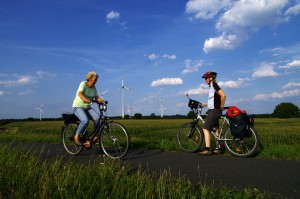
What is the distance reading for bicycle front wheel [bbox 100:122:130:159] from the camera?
7625mm

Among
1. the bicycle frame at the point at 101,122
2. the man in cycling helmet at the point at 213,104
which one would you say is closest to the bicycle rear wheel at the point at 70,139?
the bicycle frame at the point at 101,122

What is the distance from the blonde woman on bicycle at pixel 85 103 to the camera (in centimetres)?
833

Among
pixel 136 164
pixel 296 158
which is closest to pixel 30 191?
pixel 136 164

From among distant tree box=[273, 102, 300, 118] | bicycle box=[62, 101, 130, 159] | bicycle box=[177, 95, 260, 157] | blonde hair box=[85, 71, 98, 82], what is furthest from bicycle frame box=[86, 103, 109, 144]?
distant tree box=[273, 102, 300, 118]

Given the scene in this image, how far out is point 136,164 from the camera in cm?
682

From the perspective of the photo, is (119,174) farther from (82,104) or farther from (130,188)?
(82,104)

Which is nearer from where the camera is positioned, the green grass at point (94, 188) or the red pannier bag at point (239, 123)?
the green grass at point (94, 188)

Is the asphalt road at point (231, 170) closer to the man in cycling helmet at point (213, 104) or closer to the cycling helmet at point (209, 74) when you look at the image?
the man in cycling helmet at point (213, 104)

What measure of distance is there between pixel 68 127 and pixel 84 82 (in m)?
1.73

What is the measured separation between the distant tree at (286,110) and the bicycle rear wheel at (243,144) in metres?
56.4

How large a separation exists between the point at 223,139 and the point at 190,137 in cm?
130

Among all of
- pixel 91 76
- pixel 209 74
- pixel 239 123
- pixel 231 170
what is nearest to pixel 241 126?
pixel 239 123

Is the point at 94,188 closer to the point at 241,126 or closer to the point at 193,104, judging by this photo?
the point at 241,126

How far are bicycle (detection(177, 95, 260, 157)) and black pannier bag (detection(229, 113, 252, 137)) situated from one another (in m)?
0.10
